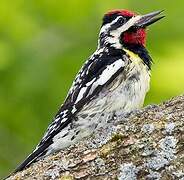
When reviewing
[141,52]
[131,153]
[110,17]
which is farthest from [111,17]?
[131,153]

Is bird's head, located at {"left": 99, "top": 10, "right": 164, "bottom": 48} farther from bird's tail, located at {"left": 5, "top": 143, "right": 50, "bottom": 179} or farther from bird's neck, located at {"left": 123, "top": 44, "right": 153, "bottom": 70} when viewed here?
bird's tail, located at {"left": 5, "top": 143, "right": 50, "bottom": 179}

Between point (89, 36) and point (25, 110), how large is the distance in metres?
0.88

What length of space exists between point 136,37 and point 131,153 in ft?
7.22

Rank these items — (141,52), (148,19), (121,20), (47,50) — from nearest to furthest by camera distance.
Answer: (141,52)
(148,19)
(121,20)
(47,50)

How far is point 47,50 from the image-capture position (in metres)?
5.60

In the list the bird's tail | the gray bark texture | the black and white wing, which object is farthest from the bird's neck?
the gray bark texture

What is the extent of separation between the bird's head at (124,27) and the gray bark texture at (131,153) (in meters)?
1.83

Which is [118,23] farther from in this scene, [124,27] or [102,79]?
[102,79]

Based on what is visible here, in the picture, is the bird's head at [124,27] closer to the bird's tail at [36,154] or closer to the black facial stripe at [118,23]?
the black facial stripe at [118,23]

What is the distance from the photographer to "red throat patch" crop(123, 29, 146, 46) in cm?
495

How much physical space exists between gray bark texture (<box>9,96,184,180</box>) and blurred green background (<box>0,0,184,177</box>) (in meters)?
2.19

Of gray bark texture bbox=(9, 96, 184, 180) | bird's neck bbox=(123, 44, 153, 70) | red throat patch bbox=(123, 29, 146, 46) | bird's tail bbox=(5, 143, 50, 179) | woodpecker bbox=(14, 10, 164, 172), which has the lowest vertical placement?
gray bark texture bbox=(9, 96, 184, 180)

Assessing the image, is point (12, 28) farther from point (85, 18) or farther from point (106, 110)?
point (106, 110)

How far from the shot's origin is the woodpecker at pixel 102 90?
4.12 meters
